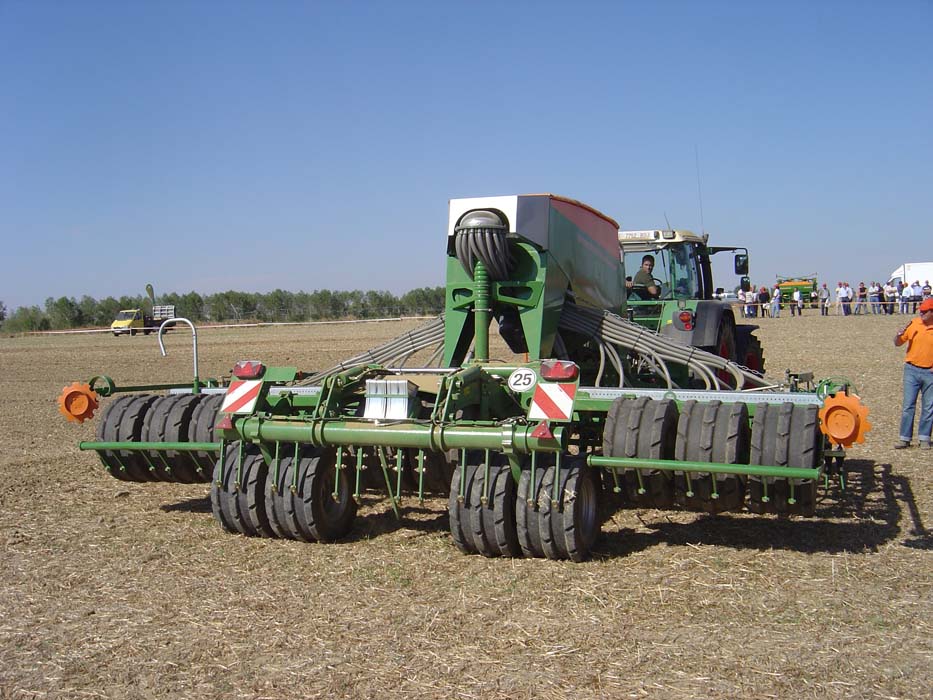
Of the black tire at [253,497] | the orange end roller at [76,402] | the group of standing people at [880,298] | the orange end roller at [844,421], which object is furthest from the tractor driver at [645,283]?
the group of standing people at [880,298]

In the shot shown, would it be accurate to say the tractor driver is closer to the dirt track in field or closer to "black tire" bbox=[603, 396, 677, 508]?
the dirt track in field

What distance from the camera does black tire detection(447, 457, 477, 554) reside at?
201 inches

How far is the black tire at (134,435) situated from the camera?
6.34 metres

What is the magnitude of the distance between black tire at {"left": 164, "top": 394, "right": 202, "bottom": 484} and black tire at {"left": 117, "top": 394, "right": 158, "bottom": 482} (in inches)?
9.0

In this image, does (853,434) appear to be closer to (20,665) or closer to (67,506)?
(20,665)

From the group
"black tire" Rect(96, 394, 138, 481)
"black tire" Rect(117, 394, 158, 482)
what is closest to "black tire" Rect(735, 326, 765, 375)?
"black tire" Rect(117, 394, 158, 482)

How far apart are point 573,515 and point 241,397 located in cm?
243

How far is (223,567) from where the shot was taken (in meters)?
5.16

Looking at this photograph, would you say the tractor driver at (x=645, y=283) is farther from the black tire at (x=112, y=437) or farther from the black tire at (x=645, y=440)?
the black tire at (x=112, y=437)

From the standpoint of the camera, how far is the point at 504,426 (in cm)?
505

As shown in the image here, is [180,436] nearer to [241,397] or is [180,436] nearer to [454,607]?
[241,397]

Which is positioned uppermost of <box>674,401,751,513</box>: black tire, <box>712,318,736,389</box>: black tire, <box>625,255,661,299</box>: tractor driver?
<box>625,255,661,299</box>: tractor driver

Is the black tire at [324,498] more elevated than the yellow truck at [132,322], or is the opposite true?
the yellow truck at [132,322]

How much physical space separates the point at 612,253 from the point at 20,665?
235 inches
